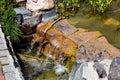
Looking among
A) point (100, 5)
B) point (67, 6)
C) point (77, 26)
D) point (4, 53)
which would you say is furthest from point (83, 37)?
point (4, 53)

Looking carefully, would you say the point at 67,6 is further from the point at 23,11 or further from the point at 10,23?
the point at 10,23

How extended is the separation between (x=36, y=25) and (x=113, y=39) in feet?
7.17

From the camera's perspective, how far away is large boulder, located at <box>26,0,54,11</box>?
9219mm

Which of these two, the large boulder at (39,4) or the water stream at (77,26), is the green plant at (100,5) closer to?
the water stream at (77,26)

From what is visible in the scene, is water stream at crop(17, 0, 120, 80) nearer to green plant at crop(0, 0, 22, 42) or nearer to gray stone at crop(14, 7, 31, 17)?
green plant at crop(0, 0, 22, 42)

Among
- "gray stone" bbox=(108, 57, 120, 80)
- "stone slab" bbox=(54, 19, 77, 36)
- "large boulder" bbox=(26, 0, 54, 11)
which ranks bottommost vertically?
"stone slab" bbox=(54, 19, 77, 36)

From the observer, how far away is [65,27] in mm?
8820

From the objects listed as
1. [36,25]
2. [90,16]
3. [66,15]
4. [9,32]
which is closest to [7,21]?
[9,32]

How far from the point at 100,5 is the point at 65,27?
153cm

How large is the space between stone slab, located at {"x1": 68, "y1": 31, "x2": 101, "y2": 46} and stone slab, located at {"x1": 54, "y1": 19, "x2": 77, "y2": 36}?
0.19 meters

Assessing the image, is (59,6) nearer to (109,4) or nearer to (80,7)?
(80,7)

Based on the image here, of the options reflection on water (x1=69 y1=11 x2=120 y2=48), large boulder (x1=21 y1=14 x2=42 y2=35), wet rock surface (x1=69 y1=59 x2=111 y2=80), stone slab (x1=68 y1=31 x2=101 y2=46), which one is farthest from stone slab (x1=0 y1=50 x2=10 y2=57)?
reflection on water (x1=69 y1=11 x2=120 y2=48)

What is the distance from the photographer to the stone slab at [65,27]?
28.2ft

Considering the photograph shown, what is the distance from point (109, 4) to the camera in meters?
9.77
